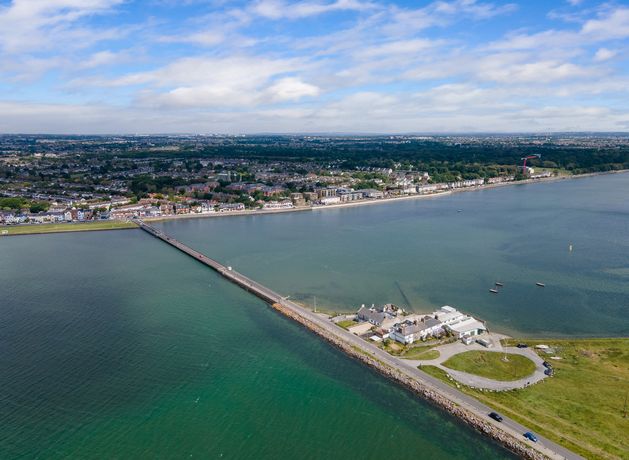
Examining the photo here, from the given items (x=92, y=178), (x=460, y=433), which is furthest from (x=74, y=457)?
(x=92, y=178)

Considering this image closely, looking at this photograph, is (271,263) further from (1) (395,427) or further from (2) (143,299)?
(1) (395,427)

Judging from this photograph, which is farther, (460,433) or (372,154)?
(372,154)

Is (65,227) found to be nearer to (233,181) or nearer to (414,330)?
(233,181)

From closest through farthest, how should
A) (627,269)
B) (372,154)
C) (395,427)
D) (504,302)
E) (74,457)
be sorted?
1. (74,457)
2. (395,427)
3. (504,302)
4. (627,269)
5. (372,154)

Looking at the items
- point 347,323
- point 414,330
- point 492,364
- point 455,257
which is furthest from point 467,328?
point 455,257

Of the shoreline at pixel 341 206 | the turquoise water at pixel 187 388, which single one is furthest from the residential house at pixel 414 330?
the shoreline at pixel 341 206
